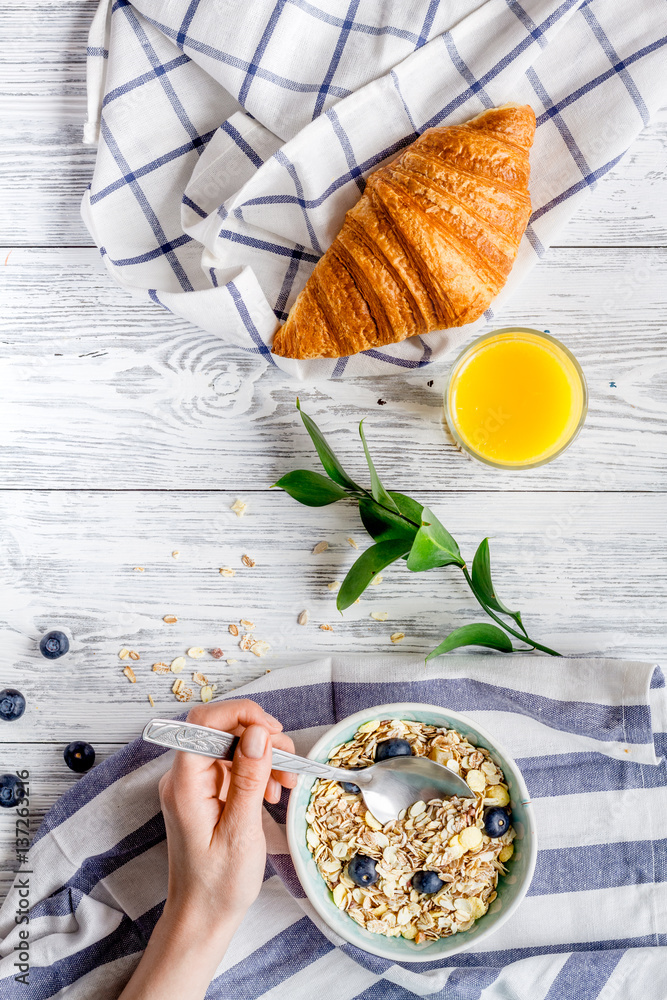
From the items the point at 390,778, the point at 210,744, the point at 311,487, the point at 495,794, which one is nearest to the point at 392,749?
the point at 390,778

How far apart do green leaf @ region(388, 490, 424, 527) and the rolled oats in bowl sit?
0.29 metres

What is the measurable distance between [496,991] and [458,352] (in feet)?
3.13

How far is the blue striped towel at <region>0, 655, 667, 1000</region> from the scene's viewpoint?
107 cm

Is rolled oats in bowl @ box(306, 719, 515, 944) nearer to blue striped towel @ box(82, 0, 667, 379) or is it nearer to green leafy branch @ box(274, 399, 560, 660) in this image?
green leafy branch @ box(274, 399, 560, 660)

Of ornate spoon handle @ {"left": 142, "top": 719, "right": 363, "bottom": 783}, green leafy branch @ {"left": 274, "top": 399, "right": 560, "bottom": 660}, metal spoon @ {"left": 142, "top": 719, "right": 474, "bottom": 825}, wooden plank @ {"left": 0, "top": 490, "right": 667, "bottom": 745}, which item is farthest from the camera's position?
wooden plank @ {"left": 0, "top": 490, "right": 667, "bottom": 745}

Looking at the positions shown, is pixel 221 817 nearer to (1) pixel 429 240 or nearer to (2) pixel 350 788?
(2) pixel 350 788

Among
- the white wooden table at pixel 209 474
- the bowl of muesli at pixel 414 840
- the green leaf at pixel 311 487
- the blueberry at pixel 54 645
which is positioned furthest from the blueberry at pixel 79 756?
the green leaf at pixel 311 487

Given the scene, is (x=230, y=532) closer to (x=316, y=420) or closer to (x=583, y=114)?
(x=316, y=420)

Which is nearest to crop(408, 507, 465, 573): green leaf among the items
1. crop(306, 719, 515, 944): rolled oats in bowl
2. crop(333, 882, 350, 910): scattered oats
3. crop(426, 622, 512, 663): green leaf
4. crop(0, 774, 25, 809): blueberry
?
crop(426, 622, 512, 663): green leaf

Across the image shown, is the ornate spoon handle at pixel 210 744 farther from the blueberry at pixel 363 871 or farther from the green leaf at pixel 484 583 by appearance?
the green leaf at pixel 484 583

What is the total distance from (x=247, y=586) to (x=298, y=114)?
71 cm

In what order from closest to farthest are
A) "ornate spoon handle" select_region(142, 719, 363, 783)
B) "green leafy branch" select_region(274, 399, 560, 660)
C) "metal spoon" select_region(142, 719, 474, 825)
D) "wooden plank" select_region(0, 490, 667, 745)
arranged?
1. "ornate spoon handle" select_region(142, 719, 363, 783)
2. "metal spoon" select_region(142, 719, 474, 825)
3. "green leafy branch" select_region(274, 399, 560, 660)
4. "wooden plank" select_region(0, 490, 667, 745)

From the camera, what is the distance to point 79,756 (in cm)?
117

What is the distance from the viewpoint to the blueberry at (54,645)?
1.16 meters
